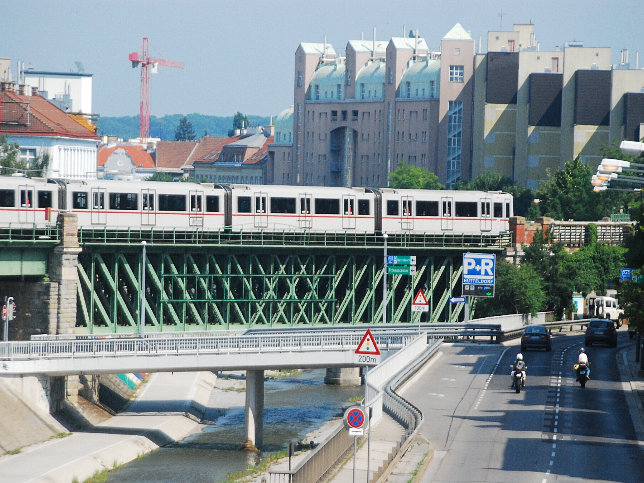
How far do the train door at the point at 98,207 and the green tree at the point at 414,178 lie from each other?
363 ft

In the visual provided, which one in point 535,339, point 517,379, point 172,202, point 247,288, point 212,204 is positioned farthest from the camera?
point 247,288


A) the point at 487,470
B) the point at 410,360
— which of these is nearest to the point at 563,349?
the point at 410,360

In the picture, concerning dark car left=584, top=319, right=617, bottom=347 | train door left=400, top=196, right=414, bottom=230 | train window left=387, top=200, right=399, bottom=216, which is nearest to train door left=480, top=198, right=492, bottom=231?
train door left=400, top=196, right=414, bottom=230

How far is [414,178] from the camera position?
590 feet

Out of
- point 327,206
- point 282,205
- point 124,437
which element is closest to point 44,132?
point 327,206

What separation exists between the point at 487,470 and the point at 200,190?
125 ft

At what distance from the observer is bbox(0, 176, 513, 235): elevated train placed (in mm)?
67625

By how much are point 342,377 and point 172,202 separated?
14.1 m

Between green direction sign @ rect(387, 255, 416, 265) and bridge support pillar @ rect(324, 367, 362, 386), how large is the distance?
6842 mm

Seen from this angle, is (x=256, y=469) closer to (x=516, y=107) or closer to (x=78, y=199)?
(x=78, y=199)

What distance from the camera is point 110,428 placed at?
56031 millimetres

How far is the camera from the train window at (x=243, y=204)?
7325 centimetres

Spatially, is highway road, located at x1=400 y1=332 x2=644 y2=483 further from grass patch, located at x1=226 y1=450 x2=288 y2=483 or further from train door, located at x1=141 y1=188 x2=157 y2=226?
train door, located at x1=141 y1=188 x2=157 y2=226

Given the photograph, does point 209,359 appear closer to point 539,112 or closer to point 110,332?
point 110,332
